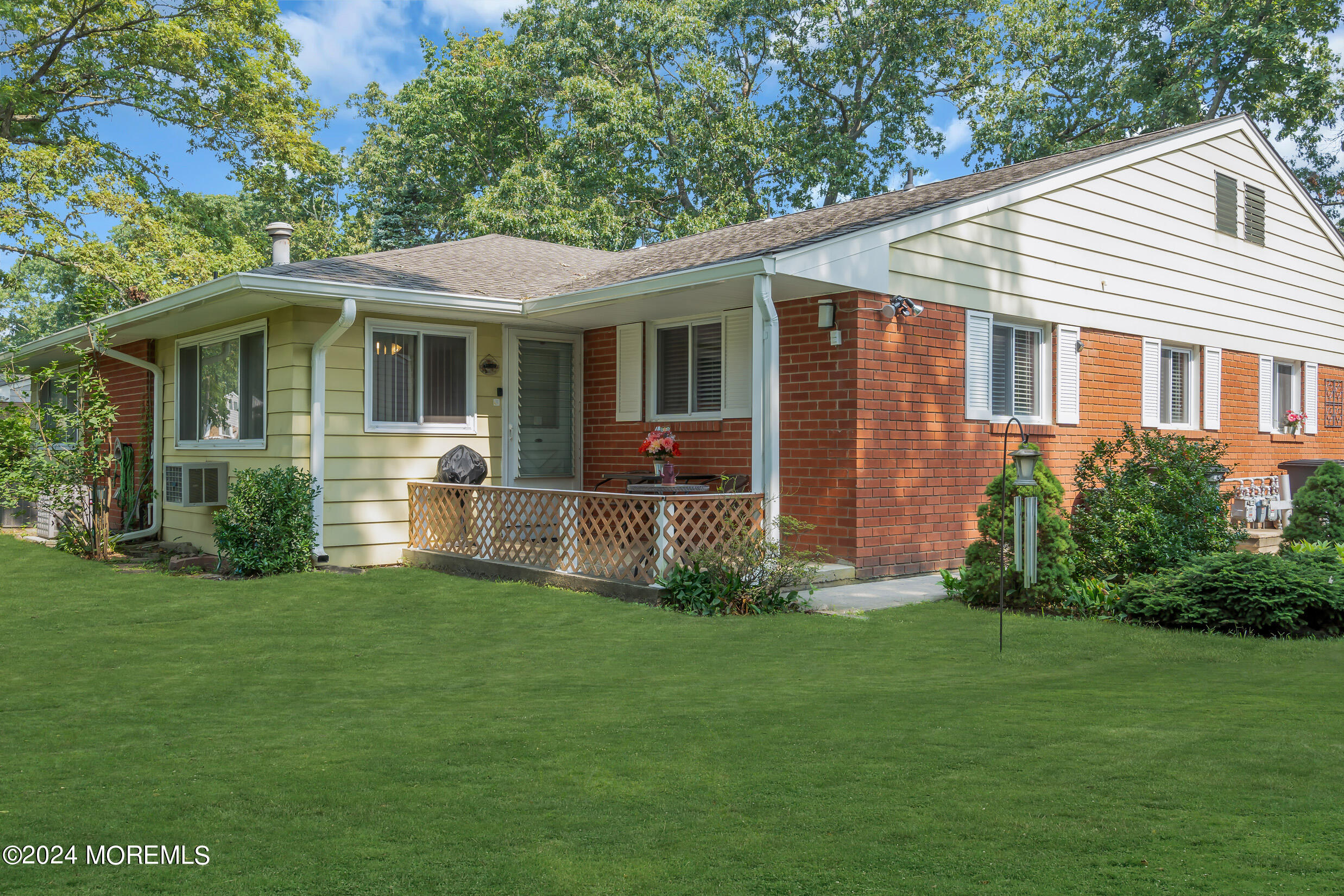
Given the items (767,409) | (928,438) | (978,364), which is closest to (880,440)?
(928,438)

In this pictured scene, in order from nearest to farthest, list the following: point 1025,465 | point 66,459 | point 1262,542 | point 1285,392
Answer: point 1025,465 < point 1262,542 < point 66,459 < point 1285,392

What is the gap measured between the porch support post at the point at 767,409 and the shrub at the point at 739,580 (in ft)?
1.44

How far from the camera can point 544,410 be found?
1221 centimetres

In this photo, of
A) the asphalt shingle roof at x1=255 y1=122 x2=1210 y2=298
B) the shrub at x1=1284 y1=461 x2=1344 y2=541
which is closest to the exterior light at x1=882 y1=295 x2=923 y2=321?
the asphalt shingle roof at x1=255 y1=122 x2=1210 y2=298

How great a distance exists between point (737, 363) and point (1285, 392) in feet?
33.0

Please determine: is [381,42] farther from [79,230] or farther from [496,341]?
[496,341]

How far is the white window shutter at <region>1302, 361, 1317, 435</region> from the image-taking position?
598 inches

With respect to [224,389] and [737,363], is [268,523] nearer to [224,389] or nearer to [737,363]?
[224,389]

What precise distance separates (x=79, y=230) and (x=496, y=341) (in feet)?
45.6

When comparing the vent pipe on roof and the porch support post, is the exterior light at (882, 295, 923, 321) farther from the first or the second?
the vent pipe on roof

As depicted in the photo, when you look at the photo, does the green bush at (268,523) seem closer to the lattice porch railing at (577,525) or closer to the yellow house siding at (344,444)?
the yellow house siding at (344,444)

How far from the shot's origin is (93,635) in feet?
22.2

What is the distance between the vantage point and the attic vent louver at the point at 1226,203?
44.8 feet

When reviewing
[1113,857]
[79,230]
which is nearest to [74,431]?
[79,230]
